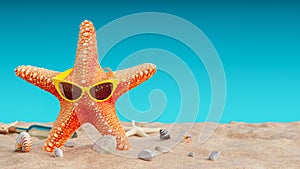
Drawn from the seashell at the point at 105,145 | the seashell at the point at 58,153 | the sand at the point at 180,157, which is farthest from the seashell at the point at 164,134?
the seashell at the point at 58,153

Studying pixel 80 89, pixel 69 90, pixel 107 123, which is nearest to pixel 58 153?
pixel 107 123

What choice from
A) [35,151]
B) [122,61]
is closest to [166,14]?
[122,61]

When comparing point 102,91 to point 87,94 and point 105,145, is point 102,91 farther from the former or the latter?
point 105,145

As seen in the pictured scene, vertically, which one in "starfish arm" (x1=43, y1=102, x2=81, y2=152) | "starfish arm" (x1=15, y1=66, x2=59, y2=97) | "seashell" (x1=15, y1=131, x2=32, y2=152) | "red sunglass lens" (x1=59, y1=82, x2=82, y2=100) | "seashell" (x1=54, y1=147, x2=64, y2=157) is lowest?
"seashell" (x1=54, y1=147, x2=64, y2=157)

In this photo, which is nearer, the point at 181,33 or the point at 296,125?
the point at 181,33

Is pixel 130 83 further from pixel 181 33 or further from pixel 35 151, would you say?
pixel 35 151

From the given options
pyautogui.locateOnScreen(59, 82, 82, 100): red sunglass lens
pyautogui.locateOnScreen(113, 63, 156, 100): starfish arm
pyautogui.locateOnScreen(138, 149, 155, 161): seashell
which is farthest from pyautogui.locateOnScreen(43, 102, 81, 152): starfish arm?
pyautogui.locateOnScreen(138, 149, 155, 161): seashell

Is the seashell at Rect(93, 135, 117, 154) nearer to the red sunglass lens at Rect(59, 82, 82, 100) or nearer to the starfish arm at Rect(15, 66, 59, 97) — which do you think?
the red sunglass lens at Rect(59, 82, 82, 100)
